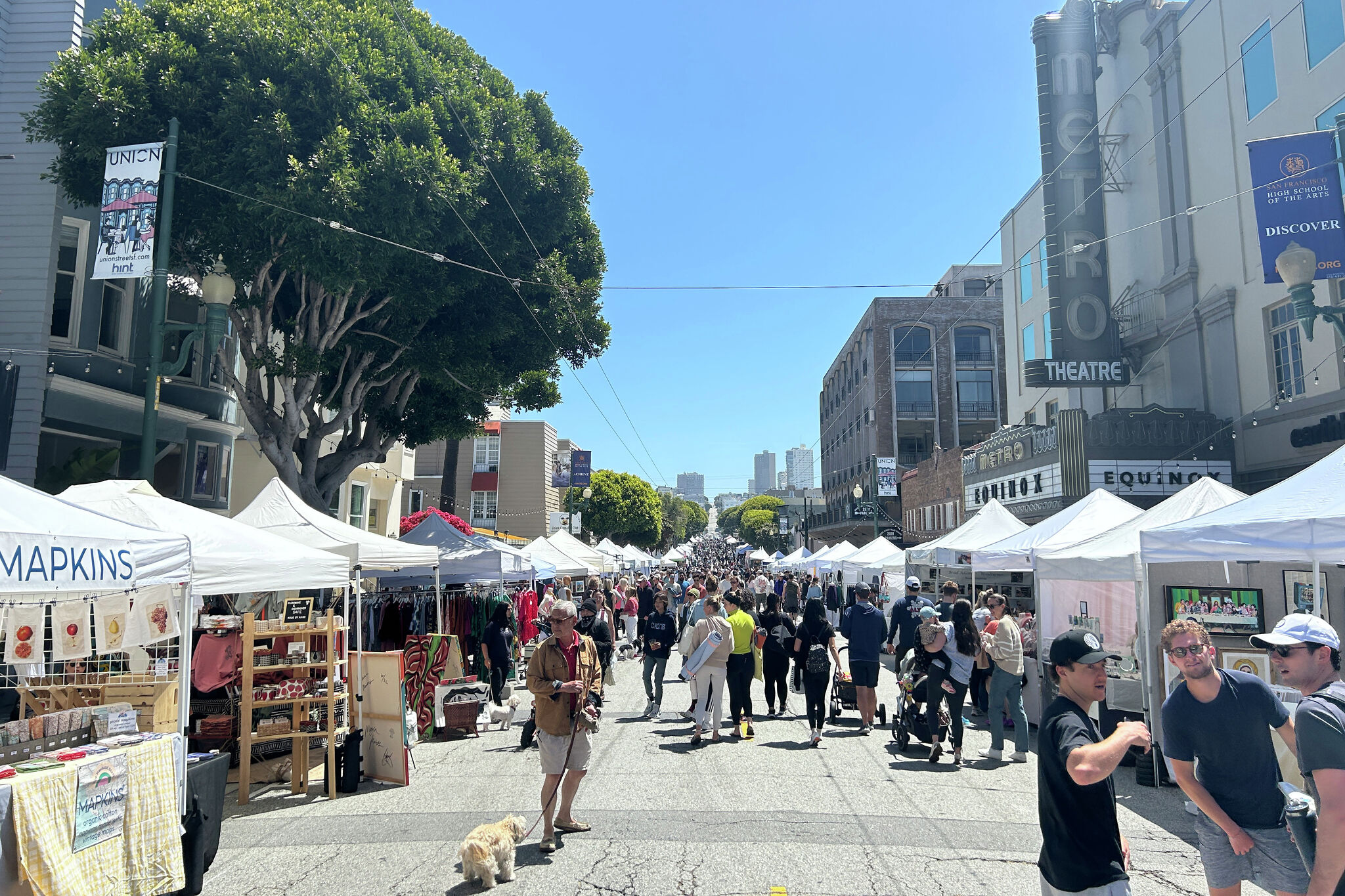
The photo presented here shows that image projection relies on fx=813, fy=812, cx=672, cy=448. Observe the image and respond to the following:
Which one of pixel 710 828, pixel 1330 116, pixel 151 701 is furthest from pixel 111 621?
pixel 1330 116

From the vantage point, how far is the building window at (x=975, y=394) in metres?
54.8

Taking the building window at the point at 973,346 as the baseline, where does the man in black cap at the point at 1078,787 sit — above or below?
below

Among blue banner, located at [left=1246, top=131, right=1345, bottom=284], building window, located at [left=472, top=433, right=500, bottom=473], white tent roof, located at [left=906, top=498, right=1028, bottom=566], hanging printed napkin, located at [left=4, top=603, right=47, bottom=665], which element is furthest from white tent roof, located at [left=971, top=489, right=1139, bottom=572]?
building window, located at [left=472, top=433, right=500, bottom=473]

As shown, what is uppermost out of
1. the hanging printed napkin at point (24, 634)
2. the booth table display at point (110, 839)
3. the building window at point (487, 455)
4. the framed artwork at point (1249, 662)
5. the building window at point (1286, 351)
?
the building window at point (487, 455)

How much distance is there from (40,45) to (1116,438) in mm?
23414

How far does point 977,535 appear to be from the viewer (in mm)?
15953

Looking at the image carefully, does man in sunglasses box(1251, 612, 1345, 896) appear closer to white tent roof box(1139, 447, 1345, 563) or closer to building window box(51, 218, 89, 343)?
white tent roof box(1139, 447, 1345, 563)

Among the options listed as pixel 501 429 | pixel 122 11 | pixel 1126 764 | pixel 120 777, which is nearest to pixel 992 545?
pixel 1126 764

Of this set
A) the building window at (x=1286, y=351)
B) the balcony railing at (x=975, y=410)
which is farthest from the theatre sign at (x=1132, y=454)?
the balcony railing at (x=975, y=410)

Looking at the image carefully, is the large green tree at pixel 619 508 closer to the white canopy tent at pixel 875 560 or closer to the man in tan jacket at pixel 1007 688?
the white canopy tent at pixel 875 560

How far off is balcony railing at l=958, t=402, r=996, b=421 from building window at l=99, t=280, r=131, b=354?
4956cm

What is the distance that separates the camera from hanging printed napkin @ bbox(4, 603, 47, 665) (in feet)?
20.6

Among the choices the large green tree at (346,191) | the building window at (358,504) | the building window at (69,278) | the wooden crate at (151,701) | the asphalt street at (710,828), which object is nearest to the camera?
the asphalt street at (710,828)

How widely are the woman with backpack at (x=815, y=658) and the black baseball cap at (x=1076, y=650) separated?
6.85 metres
